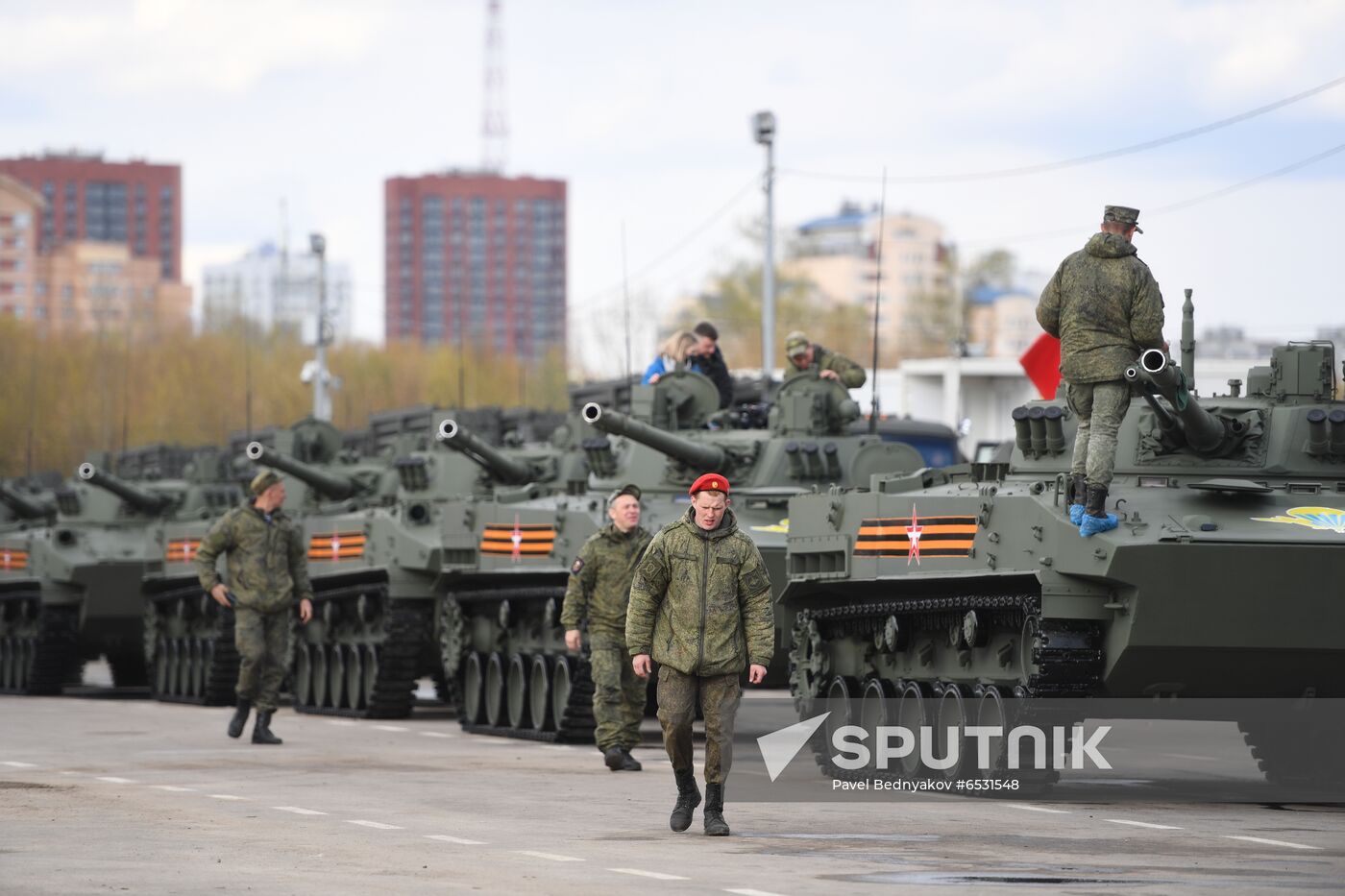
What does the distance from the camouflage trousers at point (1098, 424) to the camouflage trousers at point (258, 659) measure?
797 centimetres

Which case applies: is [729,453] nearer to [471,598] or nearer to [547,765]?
[471,598]

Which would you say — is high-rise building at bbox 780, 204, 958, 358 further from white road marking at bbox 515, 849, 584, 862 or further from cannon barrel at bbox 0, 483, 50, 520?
white road marking at bbox 515, 849, 584, 862

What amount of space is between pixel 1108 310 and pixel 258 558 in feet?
27.6

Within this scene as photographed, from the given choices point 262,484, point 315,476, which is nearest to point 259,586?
point 262,484

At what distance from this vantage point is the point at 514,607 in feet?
76.6

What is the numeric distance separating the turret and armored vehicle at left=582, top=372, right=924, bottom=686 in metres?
5.05

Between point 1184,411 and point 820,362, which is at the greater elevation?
point 820,362

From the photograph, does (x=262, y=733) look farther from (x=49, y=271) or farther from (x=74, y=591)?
(x=49, y=271)

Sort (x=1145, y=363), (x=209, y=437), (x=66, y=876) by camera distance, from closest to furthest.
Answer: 1. (x=66, y=876)
2. (x=1145, y=363)
3. (x=209, y=437)

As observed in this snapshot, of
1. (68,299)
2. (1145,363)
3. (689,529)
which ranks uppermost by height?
(68,299)

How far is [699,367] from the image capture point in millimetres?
24531

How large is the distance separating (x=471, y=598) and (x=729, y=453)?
10.5 ft

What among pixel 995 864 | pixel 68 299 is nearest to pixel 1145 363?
pixel 995 864

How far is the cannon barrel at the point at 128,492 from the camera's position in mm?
33312
